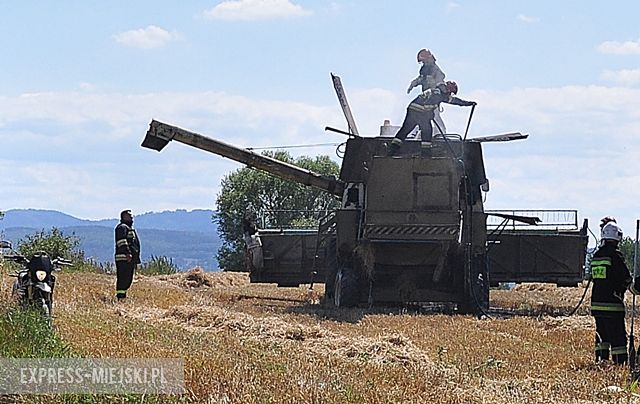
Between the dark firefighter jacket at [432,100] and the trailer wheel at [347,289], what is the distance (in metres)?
3.06

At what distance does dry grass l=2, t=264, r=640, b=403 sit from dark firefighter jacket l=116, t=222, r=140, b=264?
0.81 meters

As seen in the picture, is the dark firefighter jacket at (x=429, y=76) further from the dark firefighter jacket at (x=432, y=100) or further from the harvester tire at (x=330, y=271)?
the harvester tire at (x=330, y=271)

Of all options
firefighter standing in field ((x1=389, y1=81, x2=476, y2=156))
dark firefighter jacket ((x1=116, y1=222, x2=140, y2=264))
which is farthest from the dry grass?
firefighter standing in field ((x1=389, y1=81, x2=476, y2=156))

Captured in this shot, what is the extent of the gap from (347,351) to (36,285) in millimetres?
3574

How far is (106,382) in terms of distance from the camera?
9.05 meters

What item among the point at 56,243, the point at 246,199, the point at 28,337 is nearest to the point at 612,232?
the point at 28,337

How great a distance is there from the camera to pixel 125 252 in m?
19.6

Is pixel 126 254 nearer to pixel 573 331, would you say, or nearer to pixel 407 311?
pixel 407 311

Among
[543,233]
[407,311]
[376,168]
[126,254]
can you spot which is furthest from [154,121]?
[543,233]

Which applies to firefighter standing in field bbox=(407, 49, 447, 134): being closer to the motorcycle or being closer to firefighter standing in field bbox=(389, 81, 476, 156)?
firefighter standing in field bbox=(389, 81, 476, 156)

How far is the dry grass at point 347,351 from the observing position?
9.15 meters

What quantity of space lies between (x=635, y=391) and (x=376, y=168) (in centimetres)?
945

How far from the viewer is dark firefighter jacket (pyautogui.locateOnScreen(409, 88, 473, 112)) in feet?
61.8

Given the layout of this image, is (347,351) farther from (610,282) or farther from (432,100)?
(432,100)
